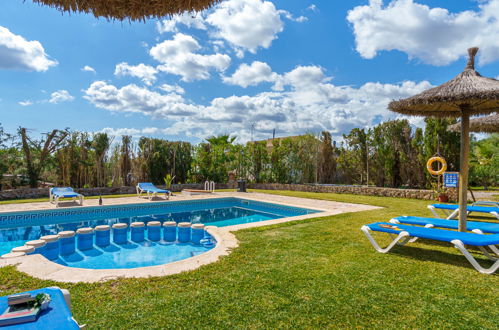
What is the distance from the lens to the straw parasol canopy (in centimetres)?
297

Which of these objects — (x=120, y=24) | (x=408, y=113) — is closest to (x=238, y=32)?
(x=408, y=113)

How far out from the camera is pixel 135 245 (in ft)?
22.9

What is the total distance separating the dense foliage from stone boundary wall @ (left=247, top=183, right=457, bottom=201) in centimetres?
72

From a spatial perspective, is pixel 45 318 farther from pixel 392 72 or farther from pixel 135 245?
pixel 392 72

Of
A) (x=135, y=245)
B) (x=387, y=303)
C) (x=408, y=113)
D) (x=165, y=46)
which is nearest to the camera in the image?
(x=387, y=303)

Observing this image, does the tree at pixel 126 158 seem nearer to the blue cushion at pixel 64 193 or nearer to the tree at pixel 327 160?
the blue cushion at pixel 64 193

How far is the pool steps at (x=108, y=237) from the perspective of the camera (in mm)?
6180

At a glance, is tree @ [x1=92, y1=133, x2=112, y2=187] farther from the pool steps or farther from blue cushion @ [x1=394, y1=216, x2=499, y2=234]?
blue cushion @ [x1=394, y1=216, x2=499, y2=234]

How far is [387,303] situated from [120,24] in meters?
4.28

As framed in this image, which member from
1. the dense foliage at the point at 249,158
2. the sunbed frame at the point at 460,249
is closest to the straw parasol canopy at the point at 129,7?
the sunbed frame at the point at 460,249

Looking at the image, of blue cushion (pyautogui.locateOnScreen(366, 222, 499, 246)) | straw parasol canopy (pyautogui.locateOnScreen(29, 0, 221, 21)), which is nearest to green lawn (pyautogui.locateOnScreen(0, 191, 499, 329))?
blue cushion (pyautogui.locateOnScreen(366, 222, 499, 246))

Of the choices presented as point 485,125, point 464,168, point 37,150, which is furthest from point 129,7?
point 37,150

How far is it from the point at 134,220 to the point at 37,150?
23.3ft

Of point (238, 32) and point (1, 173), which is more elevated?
point (238, 32)
